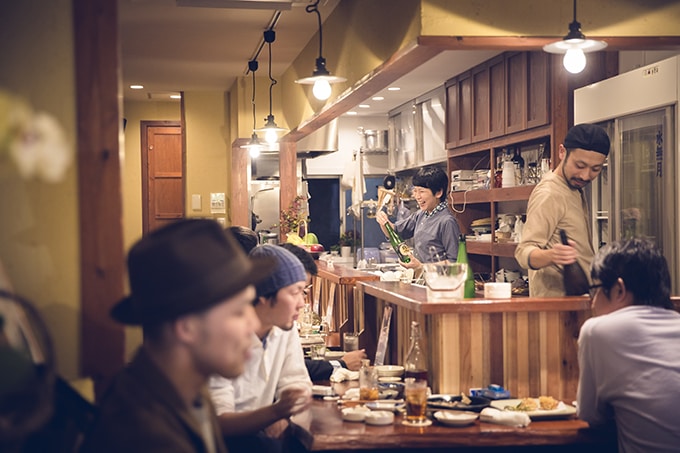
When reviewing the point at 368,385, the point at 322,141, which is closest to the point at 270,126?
the point at 322,141

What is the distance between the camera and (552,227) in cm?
446

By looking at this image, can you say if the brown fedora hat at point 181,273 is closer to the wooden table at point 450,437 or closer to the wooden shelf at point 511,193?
the wooden table at point 450,437

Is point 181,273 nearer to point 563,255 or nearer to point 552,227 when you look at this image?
point 563,255

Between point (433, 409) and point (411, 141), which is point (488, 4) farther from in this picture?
point (411, 141)

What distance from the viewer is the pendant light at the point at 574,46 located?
167 inches

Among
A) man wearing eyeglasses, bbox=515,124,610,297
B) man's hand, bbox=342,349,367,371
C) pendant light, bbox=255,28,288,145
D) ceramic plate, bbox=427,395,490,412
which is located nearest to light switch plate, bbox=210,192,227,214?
pendant light, bbox=255,28,288,145

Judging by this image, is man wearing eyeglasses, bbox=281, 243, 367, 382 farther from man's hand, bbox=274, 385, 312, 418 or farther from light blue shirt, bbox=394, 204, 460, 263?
light blue shirt, bbox=394, 204, 460, 263

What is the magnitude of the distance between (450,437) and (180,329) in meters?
1.71

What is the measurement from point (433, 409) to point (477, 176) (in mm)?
5142

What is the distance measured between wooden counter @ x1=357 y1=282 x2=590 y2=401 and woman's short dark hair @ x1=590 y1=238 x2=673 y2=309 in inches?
25.9

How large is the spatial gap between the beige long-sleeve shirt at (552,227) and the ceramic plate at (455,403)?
3.23 ft

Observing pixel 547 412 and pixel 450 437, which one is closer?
pixel 450 437

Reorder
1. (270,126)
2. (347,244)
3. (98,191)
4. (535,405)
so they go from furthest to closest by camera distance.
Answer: (347,244) < (270,126) < (535,405) < (98,191)

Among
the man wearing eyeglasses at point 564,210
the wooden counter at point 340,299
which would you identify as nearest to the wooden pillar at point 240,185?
the wooden counter at point 340,299
